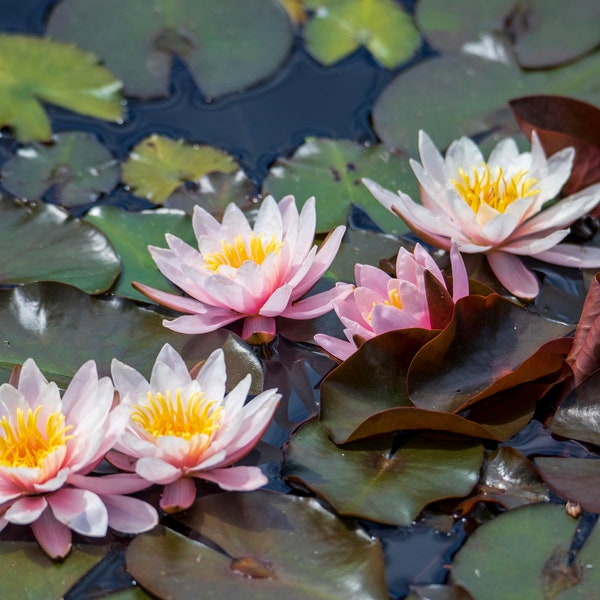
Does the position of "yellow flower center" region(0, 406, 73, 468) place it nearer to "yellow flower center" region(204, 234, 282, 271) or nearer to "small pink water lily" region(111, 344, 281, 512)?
"small pink water lily" region(111, 344, 281, 512)

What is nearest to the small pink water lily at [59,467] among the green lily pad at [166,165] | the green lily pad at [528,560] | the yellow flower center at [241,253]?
the yellow flower center at [241,253]

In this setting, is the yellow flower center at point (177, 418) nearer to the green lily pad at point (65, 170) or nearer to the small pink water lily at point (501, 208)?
the small pink water lily at point (501, 208)

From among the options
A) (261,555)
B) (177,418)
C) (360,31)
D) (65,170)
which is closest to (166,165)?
(65,170)

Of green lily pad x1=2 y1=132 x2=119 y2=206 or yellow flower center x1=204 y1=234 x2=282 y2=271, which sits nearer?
yellow flower center x1=204 y1=234 x2=282 y2=271

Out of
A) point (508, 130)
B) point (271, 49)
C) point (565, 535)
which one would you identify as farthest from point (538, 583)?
point (271, 49)

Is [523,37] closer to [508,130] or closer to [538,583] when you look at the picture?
[508,130]

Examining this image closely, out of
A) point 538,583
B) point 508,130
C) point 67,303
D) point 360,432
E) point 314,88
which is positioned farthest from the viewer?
point 314,88

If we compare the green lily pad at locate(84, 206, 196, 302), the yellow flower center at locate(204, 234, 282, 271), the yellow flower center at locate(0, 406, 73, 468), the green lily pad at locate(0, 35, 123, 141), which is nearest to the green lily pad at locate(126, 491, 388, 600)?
the yellow flower center at locate(0, 406, 73, 468)
